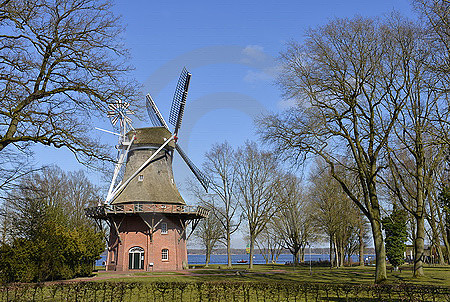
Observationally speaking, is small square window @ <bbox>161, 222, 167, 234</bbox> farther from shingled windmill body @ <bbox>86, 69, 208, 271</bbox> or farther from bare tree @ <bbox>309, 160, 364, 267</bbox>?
bare tree @ <bbox>309, 160, 364, 267</bbox>

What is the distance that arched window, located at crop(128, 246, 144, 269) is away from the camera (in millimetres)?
39688

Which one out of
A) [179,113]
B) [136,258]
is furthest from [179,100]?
[136,258]

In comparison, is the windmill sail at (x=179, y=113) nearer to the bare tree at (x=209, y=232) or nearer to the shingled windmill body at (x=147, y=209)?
the shingled windmill body at (x=147, y=209)

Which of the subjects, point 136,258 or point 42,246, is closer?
point 42,246

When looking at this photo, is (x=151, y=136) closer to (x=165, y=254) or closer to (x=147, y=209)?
(x=147, y=209)

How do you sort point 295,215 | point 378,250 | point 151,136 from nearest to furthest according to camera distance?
1. point 378,250
2. point 151,136
3. point 295,215

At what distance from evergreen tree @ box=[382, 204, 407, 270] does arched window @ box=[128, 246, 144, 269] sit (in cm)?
2422

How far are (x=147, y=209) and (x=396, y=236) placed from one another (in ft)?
83.7

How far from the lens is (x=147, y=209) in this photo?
39156 millimetres

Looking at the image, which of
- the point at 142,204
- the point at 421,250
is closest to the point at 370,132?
the point at 421,250

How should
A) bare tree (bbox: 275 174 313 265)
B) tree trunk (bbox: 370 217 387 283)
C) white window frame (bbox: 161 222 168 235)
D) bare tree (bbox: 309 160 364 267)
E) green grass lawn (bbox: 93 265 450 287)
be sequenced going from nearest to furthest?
1. tree trunk (bbox: 370 217 387 283)
2. green grass lawn (bbox: 93 265 450 287)
3. white window frame (bbox: 161 222 168 235)
4. bare tree (bbox: 309 160 364 267)
5. bare tree (bbox: 275 174 313 265)

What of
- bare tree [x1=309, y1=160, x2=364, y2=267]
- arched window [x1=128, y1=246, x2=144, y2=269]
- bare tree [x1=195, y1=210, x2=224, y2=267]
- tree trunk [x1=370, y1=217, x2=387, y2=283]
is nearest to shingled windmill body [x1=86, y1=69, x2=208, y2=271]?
arched window [x1=128, y1=246, x2=144, y2=269]

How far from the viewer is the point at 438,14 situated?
13078mm

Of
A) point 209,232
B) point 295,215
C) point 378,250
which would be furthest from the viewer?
point 209,232
